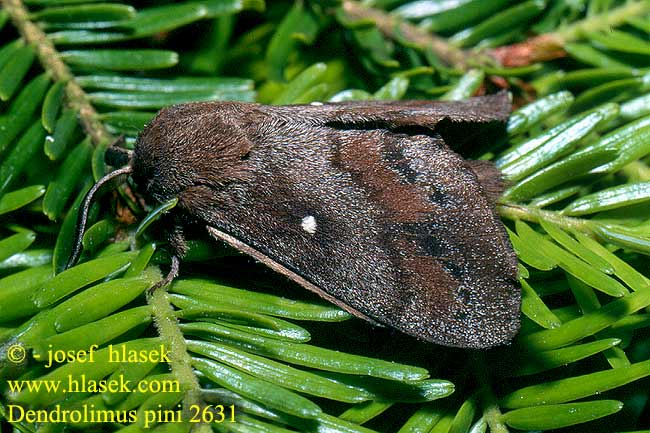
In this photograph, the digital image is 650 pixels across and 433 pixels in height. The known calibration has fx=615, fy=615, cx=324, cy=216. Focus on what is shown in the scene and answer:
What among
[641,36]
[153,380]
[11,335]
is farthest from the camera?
[641,36]

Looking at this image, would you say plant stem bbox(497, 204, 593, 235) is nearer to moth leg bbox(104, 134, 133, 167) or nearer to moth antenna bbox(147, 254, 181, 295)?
moth antenna bbox(147, 254, 181, 295)

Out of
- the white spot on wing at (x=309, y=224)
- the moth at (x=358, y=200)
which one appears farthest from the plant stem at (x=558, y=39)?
the white spot on wing at (x=309, y=224)

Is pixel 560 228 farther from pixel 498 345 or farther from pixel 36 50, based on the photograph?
pixel 36 50

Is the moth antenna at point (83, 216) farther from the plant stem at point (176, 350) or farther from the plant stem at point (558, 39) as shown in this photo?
the plant stem at point (558, 39)

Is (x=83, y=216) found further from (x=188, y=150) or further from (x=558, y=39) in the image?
(x=558, y=39)

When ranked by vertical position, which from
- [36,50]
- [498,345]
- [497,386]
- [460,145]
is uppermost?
[36,50]

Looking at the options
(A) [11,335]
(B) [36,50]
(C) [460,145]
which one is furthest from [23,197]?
(C) [460,145]

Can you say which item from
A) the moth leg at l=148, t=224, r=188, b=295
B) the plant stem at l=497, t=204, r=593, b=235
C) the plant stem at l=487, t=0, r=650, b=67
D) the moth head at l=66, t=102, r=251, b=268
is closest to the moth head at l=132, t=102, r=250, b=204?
the moth head at l=66, t=102, r=251, b=268

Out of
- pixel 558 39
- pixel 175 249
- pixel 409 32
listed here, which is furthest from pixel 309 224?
pixel 558 39
